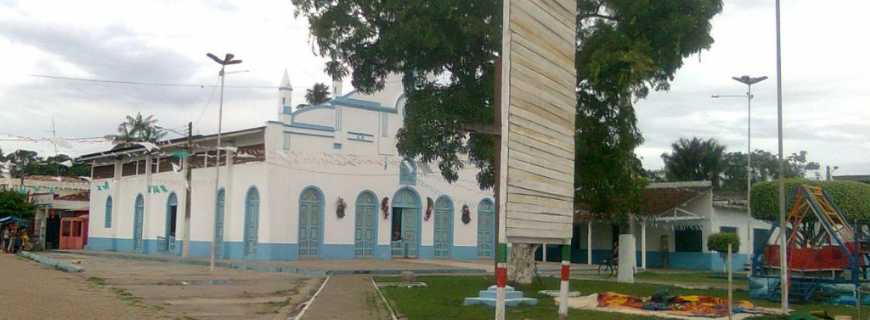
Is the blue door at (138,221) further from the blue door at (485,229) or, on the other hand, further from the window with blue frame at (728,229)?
the window with blue frame at (728,229)

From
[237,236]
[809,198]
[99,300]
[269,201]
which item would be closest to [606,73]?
[809,198]

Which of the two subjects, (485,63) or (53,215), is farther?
(53,215)

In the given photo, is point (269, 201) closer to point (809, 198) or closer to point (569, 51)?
point (809, 198)

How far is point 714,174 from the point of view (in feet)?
210

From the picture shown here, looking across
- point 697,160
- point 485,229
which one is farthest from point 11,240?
point 697,160

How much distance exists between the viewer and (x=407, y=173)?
3794cm

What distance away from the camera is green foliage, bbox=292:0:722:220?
1947 cm

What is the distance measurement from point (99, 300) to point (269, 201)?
663 inches

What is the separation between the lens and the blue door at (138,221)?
1702 inches

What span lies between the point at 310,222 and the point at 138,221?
13.2 m

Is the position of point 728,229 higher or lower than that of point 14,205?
lower

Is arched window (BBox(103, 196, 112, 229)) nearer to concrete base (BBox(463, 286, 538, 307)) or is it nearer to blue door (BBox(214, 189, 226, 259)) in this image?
blue door (BBox(214, 189, 226, 259))

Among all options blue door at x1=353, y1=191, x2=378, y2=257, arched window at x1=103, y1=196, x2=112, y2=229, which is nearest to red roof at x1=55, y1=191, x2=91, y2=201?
arched window at x1=103, y1=196, x2=112, y2=229

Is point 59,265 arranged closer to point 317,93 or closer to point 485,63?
point 485,63
